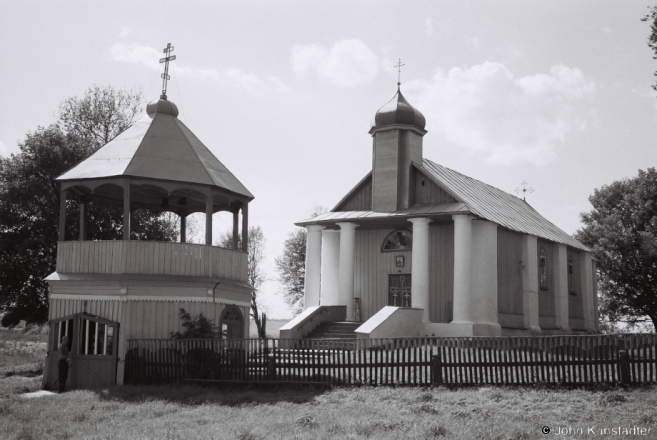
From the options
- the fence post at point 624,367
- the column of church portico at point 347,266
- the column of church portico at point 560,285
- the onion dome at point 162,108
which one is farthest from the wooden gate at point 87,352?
the column of church portico at point 560,285

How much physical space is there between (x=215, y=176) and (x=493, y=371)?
10367mm

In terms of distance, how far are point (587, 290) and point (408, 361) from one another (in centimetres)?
2265

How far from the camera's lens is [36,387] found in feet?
68.0

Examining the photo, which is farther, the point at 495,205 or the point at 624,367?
the point at 495,205

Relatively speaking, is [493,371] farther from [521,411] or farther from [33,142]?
[33,142]

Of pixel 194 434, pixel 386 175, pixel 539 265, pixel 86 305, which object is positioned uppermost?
pixel 386 175

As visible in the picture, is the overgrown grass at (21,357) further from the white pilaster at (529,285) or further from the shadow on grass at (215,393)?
the white pilaster at (529,285)

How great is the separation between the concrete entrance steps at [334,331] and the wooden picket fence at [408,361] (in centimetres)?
636

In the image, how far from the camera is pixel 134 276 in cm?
2019

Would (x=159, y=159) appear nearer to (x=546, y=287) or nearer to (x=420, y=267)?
(x=420, y=267)

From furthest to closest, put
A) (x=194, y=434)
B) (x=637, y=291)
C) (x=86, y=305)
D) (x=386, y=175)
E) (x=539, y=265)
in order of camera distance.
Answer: (x=637, y=291), (x=539, y=265), (x=386, y=175), (x=86, y=305), (x=194, y=434)

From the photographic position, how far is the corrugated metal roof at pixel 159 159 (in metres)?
21.1

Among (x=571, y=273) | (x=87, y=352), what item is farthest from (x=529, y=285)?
(x=87, y=352)

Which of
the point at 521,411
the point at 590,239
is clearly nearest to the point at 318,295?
the point at 521,411
